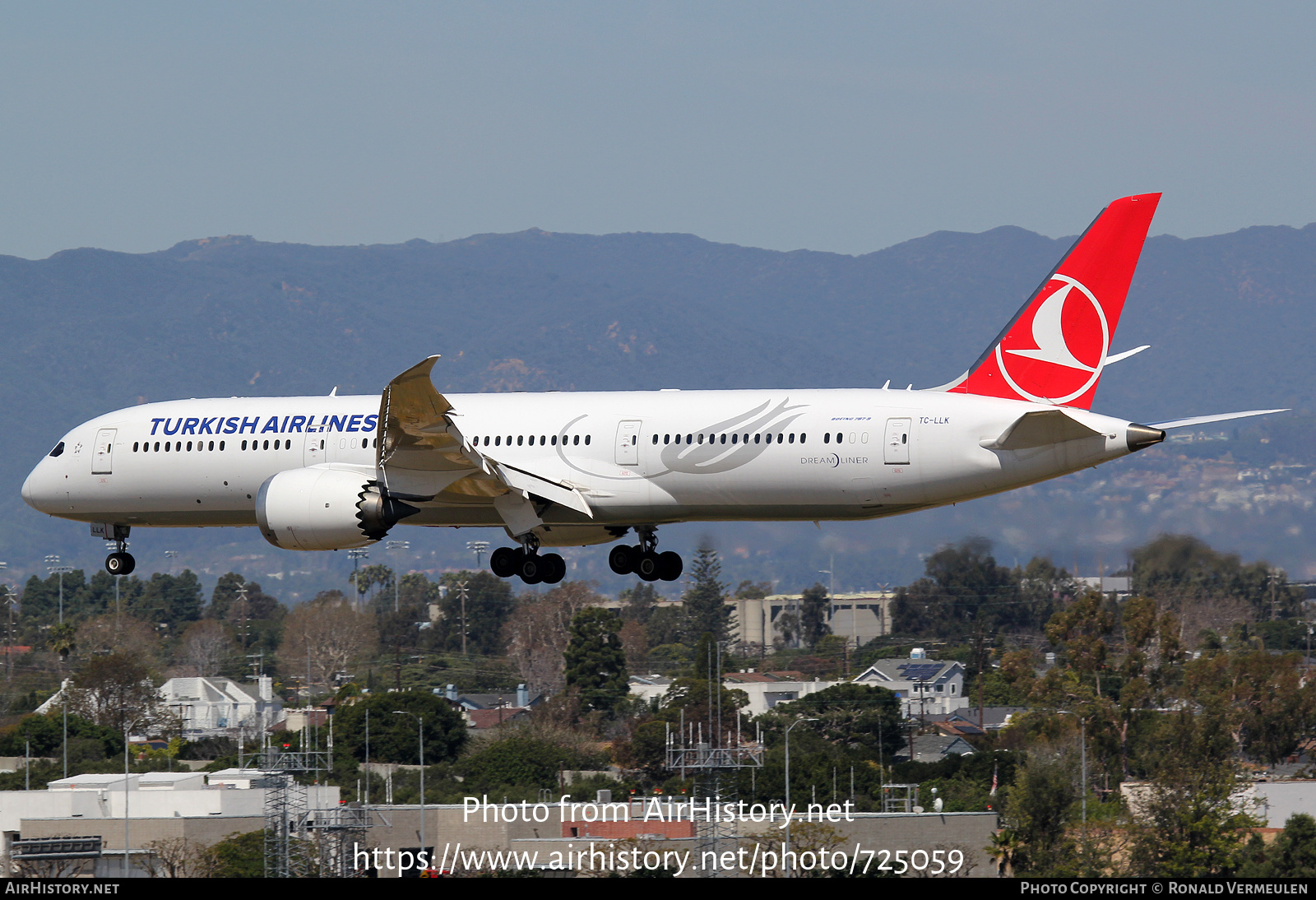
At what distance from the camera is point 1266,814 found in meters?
59.4

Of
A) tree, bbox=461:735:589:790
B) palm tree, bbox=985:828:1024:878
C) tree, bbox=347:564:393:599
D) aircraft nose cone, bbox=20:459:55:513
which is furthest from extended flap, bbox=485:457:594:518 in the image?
tree, bbox=347:564:393:599

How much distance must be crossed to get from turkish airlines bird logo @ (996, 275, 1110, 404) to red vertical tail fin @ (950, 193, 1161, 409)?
16mm

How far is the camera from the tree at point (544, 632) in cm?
12434

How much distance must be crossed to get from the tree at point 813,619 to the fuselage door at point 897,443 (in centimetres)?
11231

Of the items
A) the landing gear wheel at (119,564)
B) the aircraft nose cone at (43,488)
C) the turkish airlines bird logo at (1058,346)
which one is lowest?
the landing gear wheel at (119,564)

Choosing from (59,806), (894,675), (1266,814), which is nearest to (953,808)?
(1266,814)

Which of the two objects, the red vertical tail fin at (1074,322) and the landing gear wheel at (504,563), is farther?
the landing gear wheel at (504,563)

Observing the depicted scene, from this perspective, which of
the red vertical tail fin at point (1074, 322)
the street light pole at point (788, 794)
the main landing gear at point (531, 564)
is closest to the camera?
the red vertical tail fin at point (1074, 322)

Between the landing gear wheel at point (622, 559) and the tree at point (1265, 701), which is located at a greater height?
the landing gear wheel at point (622, 559)

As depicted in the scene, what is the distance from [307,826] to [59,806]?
7753 mm

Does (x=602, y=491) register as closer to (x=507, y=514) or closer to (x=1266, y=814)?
(x=507, y=514)

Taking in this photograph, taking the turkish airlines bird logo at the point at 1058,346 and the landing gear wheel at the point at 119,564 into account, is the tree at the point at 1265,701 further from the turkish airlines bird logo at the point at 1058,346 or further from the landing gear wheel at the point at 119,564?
the landing gear wheel at the point at 119,564

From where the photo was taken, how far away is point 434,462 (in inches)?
1356

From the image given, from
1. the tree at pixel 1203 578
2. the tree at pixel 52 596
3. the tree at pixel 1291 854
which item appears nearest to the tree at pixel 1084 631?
the tree at pixel 1203 578
